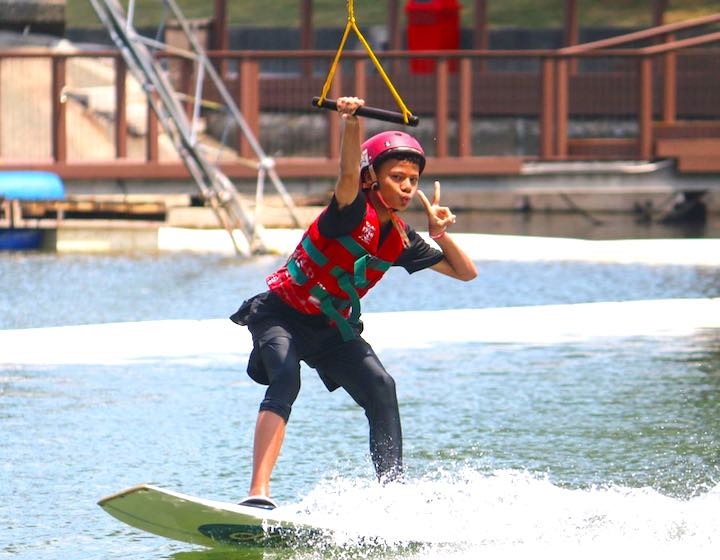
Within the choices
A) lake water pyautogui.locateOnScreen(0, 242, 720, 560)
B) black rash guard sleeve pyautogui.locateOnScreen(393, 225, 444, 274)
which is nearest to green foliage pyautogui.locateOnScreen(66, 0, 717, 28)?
lake water pyautogui.locateOnScreen(0, 242, 720, 560)

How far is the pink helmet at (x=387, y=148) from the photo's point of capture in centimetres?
638

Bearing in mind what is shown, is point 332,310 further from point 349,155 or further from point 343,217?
point 349,155

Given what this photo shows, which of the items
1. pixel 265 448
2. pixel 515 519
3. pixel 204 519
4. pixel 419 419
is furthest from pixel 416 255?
pixel 419 419

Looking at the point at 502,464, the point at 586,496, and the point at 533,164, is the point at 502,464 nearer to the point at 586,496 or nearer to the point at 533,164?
the point at 586,496

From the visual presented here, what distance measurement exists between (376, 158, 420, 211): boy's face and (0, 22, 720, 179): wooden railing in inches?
572

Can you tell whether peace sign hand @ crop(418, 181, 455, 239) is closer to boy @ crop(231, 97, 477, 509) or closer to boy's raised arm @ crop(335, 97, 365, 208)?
boy @ crop(231, 97, 477, 509)

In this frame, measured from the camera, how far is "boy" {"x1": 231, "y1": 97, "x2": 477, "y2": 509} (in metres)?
6.30

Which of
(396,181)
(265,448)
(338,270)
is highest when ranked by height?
(396,181)

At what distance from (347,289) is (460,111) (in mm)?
15082

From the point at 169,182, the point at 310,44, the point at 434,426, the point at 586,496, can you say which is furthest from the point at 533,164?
the point at 586,496

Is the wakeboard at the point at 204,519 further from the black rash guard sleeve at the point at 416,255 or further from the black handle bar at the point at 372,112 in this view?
the black handle bar at the point at 372,112

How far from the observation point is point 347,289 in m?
6.48

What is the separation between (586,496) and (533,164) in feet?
49.5

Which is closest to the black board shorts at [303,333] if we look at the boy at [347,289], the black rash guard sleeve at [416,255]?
the boy at [347,289]
